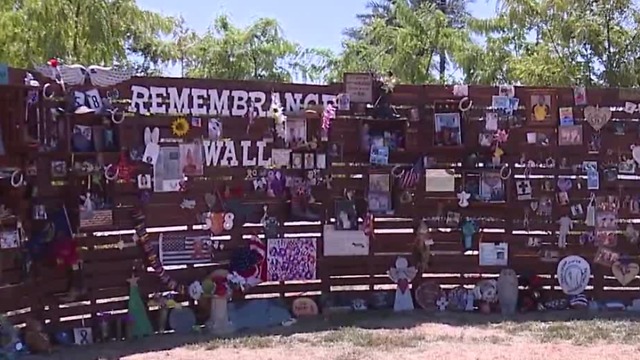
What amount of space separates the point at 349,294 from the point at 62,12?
725cm

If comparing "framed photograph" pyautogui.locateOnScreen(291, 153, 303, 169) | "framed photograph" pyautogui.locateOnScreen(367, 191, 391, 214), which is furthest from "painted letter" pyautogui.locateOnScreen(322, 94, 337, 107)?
"framed photograph" pyautogui.locateOnScreen(367, 191, 391, 214)

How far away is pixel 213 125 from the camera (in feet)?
21.9

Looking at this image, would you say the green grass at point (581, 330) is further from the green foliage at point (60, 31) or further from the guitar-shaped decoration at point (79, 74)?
the green foliage at point (60, 31)

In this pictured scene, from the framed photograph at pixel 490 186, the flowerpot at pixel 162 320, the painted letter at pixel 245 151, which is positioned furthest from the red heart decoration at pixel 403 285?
the flowerpot at pixel 162 320

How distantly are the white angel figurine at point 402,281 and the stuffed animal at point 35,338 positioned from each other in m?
2.88

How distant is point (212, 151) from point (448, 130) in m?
2.05

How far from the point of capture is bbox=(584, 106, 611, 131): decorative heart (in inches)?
295

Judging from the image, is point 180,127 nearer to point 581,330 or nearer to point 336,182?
point 336,182

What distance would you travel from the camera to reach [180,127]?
654 cm

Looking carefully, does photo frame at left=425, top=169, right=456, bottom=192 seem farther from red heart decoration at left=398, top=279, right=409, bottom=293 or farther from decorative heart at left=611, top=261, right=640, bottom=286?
decorative heart at left=611, top=261, right=640, bottom=286

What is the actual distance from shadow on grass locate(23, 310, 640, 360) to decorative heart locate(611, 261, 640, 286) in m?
0.36

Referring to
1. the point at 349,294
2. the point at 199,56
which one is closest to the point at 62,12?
the point at 199,56

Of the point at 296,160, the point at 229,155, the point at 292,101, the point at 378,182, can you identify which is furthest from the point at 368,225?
the point at 229,155

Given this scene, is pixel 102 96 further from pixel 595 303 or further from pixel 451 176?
pixel 595 303
